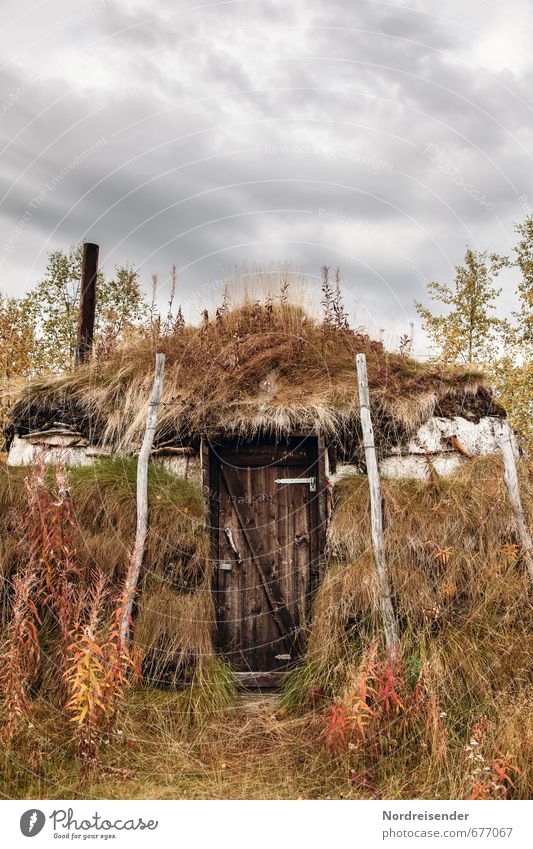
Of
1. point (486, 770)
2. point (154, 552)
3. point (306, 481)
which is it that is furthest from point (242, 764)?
point (306, 481)

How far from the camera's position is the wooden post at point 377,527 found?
5.05 meters

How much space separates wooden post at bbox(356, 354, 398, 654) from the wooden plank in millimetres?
1472

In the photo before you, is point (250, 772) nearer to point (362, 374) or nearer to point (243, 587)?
point (243, 587)

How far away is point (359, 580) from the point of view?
5.41m

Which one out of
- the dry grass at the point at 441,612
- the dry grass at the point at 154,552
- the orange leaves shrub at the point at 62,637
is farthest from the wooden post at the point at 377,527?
the orange leaves shrub at the point at 62,637

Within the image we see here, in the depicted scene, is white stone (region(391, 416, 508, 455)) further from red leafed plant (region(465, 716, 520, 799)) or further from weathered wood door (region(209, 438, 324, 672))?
red leafed plant (region(465, 716, 520, 799))

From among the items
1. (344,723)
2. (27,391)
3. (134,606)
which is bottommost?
(344,723)

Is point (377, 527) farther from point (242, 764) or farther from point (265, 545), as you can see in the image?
point (242, 764)

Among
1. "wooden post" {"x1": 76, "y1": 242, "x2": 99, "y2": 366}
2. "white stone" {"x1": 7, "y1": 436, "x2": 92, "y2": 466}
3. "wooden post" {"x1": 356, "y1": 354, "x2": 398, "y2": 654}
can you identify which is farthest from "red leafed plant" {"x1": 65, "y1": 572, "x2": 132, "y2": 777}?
"wooden post" {"x1": 76, "y1": 242, "x2": 99, "y2": 366}

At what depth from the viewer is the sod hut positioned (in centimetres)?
648

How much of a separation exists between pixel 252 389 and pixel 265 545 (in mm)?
1749

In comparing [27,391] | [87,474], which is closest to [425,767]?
[87,474]

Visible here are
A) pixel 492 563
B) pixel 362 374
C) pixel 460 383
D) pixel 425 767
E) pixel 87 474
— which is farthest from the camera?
pixel 460 383

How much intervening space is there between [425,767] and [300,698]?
54.1 inches
